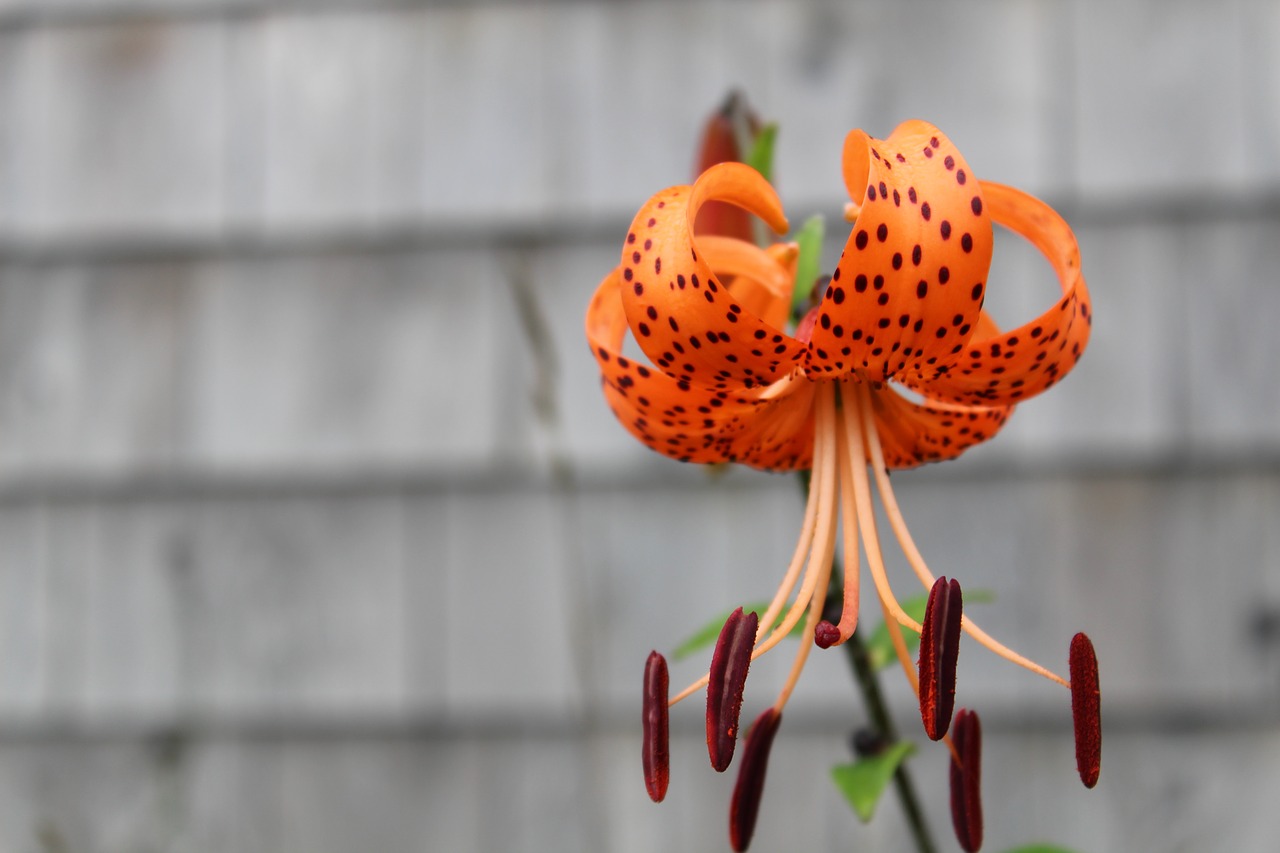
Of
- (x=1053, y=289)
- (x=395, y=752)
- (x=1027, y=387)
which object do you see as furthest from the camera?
(x=395, y=752)

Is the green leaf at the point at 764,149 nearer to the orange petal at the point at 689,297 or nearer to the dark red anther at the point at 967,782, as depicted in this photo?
the orange petal at the point at 689,297

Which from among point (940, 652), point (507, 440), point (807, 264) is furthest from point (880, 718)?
point (507, 440)

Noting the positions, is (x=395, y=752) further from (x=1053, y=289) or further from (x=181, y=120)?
(x=1053, y=289)

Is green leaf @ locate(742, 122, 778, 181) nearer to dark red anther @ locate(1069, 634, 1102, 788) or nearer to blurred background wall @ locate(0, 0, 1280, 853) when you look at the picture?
dark red anther @ locate(1069, 634, 1102, 788)

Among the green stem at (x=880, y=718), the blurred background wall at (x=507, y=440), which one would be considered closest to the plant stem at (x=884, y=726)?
the green stem at (x=880, y=718)

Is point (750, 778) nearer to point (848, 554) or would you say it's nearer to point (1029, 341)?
point (848, 554)

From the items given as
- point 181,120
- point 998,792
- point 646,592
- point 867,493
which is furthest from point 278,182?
point 998,792
